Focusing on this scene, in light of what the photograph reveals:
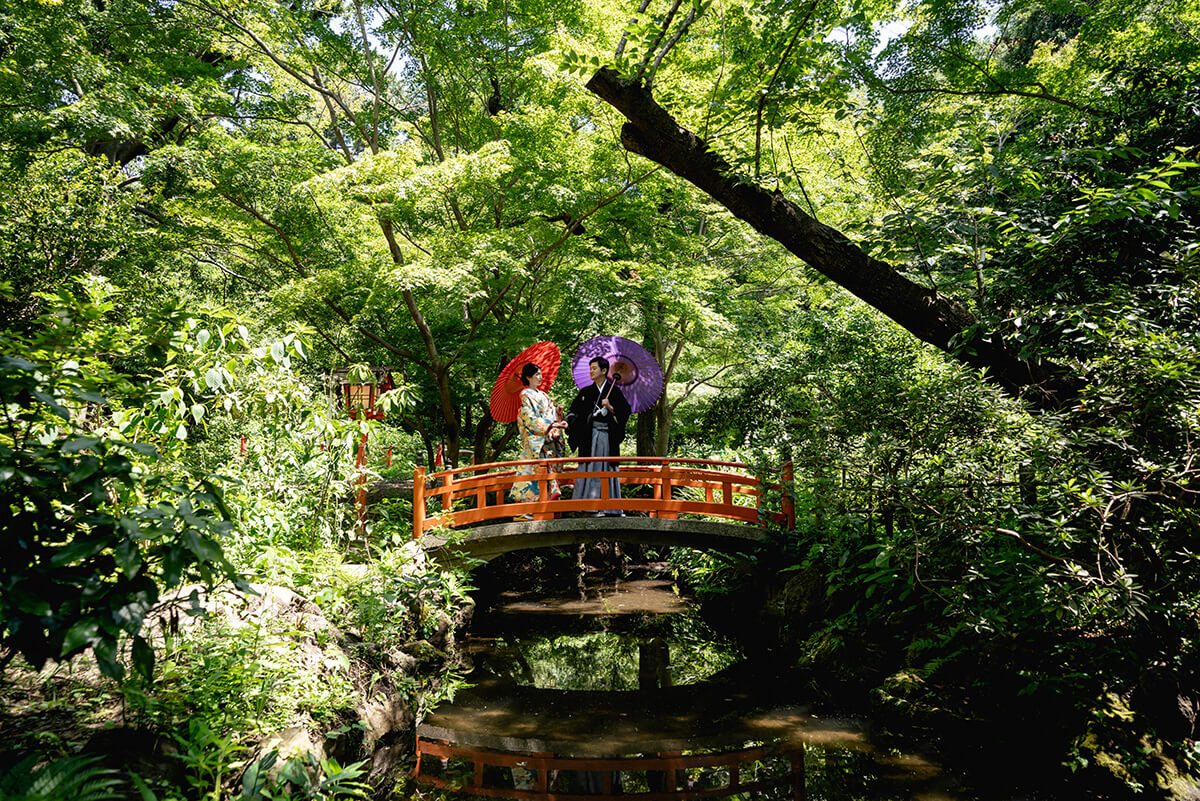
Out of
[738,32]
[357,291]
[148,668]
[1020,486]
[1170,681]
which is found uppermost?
[738,32]

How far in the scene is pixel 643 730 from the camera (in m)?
5.92

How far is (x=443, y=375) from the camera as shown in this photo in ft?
32.6

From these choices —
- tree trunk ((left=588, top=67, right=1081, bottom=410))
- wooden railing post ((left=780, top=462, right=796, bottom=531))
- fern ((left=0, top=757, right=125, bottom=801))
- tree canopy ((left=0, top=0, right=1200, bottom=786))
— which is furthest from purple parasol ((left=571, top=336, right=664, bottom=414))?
fern ((left=0, top=757, right=125, bottom=801))

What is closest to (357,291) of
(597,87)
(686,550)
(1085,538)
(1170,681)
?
(597,87)

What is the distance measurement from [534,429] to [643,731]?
3.87m

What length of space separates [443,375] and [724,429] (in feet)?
17.4

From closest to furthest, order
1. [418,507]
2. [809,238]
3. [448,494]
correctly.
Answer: [809,238], [418,507], [448,494]

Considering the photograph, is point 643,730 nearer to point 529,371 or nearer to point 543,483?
point 543,483

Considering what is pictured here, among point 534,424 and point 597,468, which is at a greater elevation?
point 534,424

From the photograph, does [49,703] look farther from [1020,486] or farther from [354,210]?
[354,210]

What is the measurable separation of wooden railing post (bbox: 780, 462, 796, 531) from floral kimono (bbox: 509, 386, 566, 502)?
8.93 ft

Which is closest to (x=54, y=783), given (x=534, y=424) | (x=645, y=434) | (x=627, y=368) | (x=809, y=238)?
(x=809, y=238)

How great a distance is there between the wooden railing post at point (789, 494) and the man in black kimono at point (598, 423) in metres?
2.00

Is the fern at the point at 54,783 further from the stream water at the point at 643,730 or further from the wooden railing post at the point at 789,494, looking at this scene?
the wooden railing post at the point at 789,494
